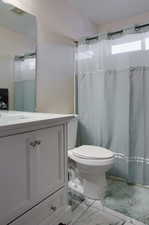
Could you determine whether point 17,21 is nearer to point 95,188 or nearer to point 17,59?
point 17,59

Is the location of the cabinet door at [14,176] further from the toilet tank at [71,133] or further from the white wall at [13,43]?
the toilet tank at [71,133]

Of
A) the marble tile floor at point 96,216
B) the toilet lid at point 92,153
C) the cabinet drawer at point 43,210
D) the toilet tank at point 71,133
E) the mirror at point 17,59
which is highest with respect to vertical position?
the mirror at point 17,59

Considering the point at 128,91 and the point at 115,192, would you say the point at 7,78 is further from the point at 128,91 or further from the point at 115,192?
the point at 115,192

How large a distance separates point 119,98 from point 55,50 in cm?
90

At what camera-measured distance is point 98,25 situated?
2727 mm

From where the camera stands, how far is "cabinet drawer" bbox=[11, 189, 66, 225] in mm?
974

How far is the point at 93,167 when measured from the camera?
1.55 m

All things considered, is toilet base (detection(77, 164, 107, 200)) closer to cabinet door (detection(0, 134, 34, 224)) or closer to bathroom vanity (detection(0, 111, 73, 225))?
bathroom vanity (detection(0, 111, 73, 225))

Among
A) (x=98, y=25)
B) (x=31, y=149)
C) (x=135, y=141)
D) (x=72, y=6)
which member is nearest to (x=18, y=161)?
(x=31, y=149)

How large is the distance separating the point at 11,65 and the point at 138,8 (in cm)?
179

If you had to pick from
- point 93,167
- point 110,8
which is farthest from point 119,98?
point 110,8

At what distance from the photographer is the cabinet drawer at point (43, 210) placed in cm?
A: 97

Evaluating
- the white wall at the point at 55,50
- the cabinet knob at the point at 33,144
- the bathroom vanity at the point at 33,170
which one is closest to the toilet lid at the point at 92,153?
the bathroom vanity at the point at 33,170

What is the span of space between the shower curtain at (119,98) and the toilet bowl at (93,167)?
1.27 ft
